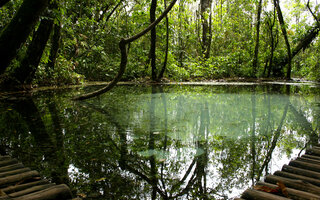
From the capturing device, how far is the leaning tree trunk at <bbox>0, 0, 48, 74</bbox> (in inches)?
139

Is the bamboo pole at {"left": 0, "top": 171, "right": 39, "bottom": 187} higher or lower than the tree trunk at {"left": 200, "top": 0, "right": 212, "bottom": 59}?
lower

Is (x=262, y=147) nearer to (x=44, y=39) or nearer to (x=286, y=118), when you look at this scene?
(x=286, y=118)

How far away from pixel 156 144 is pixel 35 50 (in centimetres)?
606

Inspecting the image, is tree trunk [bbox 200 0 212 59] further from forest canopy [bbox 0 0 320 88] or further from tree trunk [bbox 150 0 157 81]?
tree trunk [bbox 150 0 157 81]

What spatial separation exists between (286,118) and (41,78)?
7863 millimetres

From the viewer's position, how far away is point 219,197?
81.5 inches

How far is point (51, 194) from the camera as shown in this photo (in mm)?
1716

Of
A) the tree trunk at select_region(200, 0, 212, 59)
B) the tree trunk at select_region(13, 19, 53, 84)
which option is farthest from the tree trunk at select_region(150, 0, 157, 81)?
the tree trunk at select_region(200, 0, 212, 59)

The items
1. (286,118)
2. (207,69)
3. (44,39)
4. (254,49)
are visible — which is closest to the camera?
(286,118)

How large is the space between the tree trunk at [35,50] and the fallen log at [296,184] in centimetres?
749

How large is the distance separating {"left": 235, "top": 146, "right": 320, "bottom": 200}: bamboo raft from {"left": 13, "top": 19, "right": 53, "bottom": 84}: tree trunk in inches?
294

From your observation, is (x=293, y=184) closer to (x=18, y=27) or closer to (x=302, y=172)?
(x=302, y=172)

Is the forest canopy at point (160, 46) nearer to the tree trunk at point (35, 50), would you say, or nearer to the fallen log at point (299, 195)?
the tree trunk at point (35, 50)

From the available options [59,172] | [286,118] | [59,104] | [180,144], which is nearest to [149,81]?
[59,104]
